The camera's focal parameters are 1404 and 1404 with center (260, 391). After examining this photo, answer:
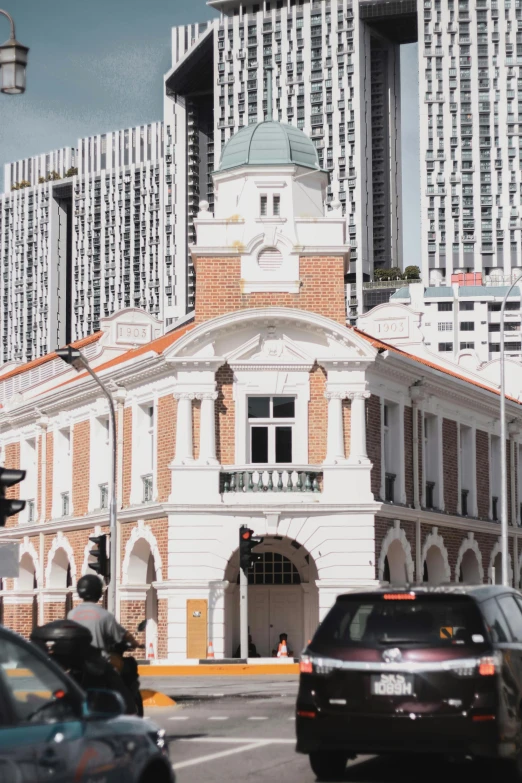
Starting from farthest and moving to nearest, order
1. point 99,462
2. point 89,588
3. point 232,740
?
1. point 99,462
2. point 232,740
3. point 89,588

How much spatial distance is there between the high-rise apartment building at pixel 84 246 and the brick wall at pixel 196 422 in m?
137

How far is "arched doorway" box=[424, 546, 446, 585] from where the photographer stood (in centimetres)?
4069

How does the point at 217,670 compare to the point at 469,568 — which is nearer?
the point at 217,670

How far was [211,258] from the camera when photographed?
3766 cm

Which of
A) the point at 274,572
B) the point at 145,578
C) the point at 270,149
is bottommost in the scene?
the point at 145,578

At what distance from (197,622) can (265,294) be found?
28.9 feet

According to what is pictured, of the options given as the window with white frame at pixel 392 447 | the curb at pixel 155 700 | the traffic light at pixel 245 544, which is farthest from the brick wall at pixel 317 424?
the curb at pixel 155 700

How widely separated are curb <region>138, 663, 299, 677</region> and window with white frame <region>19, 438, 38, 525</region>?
48.9ft

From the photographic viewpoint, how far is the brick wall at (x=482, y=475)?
146 ft

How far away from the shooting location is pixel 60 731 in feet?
21.6

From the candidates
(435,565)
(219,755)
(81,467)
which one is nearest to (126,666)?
(219,755)

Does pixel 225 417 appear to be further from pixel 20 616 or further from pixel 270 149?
pixel 20 616

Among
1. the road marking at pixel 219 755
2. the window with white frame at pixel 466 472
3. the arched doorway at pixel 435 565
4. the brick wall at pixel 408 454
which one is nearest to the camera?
the road marking at pixel 219 755

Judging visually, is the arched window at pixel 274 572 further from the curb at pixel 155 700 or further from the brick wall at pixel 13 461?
the curb at pixel 155 700
